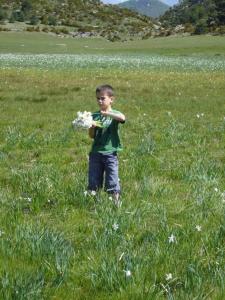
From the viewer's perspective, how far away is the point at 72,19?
553ft

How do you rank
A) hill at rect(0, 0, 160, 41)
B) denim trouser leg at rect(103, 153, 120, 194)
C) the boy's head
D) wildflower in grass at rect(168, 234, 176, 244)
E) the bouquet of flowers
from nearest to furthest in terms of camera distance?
wildflower in grass at rect(168, 234, 176, 244) → the bouquet of flowers → the boy's head → denim trouser leg at rect(103, 153, 120, 194) → hill at rect(0, 0, 160, 41)

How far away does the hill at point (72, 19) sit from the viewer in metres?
136

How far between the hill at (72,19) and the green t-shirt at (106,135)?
378 feet

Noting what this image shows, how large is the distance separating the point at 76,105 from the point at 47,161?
8.39 metres

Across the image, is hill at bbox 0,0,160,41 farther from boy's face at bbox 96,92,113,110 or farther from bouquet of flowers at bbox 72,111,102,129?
bouquet of flowers at bbox 72,111,102,129

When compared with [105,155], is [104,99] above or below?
above

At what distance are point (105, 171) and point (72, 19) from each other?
16634cm

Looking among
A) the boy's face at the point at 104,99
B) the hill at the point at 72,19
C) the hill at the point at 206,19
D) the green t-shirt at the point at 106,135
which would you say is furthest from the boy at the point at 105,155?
the hill at the point at 72,19

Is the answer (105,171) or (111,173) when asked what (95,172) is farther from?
(111,173)

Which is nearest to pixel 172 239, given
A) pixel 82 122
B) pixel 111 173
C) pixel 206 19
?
pixel 82 122

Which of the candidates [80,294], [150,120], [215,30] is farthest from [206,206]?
[215,30]

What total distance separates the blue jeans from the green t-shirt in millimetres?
81

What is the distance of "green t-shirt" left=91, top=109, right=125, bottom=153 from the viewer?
736 centimetres

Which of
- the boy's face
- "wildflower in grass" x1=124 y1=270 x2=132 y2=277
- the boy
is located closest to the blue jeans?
the boy
